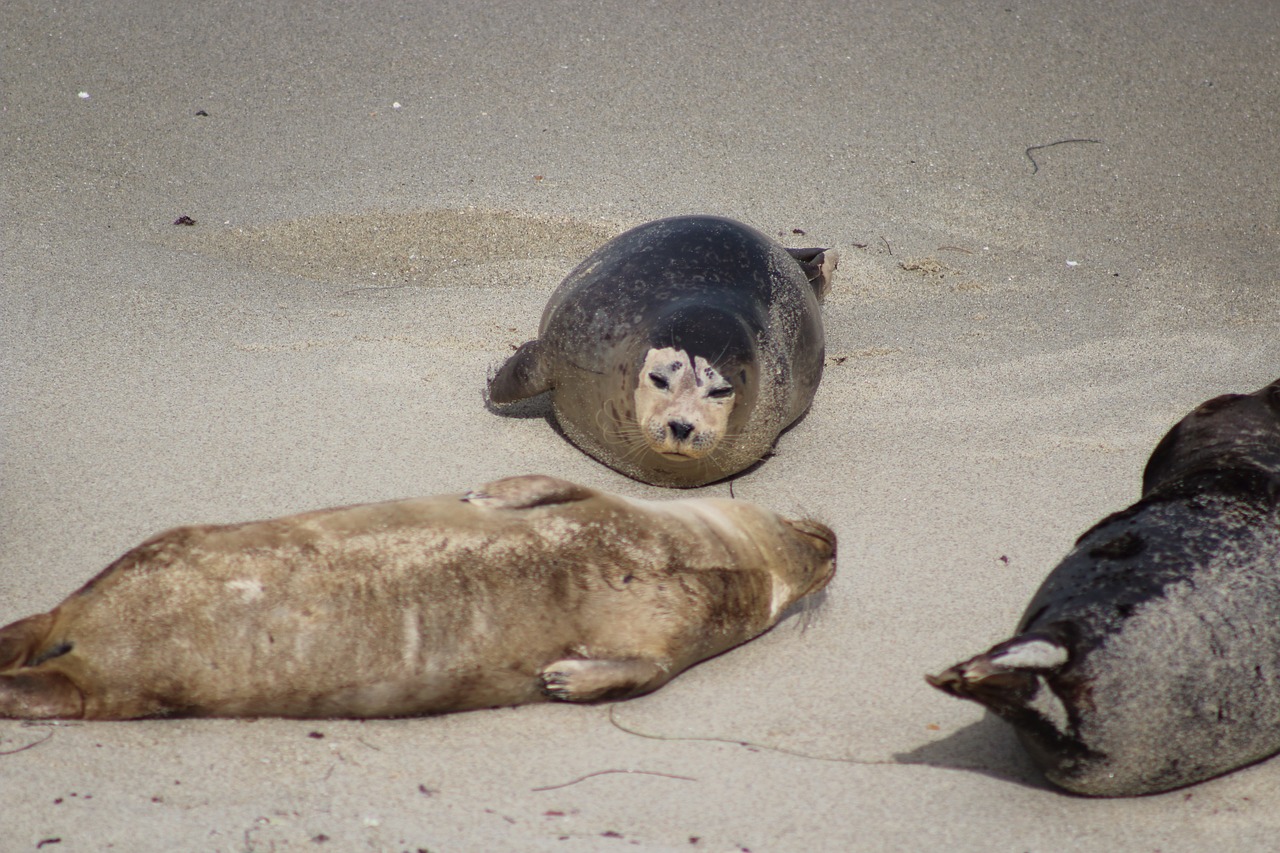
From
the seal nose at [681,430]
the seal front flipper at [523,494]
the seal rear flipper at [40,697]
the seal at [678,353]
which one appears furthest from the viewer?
the seal at [678,353]

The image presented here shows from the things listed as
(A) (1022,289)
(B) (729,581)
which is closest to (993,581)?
(B) (729,581)

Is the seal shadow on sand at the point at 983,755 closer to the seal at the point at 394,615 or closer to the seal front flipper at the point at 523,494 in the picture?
the seal at the point at 394,615

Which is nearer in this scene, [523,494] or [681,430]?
[523,494]

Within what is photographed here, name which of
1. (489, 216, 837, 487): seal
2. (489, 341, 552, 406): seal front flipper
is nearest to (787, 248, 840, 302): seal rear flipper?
(489, 216, 837, 487): seal

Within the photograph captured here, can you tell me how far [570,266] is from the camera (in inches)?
228

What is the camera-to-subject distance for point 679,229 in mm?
4992

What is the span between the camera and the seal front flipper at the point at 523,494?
3326 mm

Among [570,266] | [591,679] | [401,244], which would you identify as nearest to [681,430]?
[591,679]

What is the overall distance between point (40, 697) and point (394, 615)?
0.76 meters

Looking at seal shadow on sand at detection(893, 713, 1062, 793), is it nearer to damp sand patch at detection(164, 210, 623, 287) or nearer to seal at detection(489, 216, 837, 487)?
seal at detection(489, 216, 837, 487)

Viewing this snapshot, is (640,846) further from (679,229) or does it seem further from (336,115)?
(336,115)

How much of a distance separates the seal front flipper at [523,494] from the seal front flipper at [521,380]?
1.23 metres

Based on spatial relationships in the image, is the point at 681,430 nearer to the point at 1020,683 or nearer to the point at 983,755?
the point at 983,755

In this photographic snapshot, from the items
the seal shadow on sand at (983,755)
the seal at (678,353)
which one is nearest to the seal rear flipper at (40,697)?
the seal shadow on sand at (983,755)
